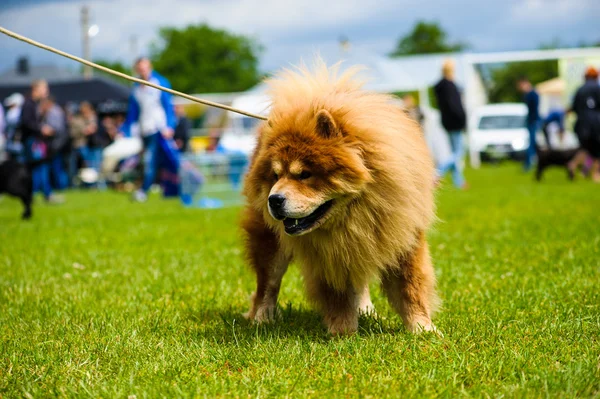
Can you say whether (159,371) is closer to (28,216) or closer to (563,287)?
(563,287)

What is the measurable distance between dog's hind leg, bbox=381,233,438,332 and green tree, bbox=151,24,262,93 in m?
87.0

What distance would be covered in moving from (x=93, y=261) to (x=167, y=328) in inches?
117

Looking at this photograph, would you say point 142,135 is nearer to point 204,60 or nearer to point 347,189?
point 347,189

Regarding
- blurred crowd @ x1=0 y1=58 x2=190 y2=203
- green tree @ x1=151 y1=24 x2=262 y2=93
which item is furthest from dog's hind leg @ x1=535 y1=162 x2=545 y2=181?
green tree @ x1=151 y1=24 x2=262 y2=93

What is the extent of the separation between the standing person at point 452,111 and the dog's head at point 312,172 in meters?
10.8

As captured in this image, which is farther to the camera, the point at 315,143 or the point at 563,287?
the point at 563,287

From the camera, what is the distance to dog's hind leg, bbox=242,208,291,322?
442 centimetres

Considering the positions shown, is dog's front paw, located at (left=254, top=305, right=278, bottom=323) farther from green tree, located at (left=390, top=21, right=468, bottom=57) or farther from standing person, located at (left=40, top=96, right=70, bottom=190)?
green tree, located at (left=390, top=21, right=468, bottom=57)

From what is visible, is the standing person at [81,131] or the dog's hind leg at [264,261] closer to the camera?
the dog's hind leg at [264,261]

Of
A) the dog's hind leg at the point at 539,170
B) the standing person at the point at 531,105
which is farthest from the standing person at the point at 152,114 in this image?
the standing person at the point at 531,105

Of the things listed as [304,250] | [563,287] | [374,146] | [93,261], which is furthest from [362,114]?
[93,261]

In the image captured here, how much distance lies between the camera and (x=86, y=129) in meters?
22.7

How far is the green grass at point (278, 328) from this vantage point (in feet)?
10.3

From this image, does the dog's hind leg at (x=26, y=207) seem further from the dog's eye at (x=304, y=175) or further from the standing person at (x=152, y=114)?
the dog's eye at (x=304, y=175)
